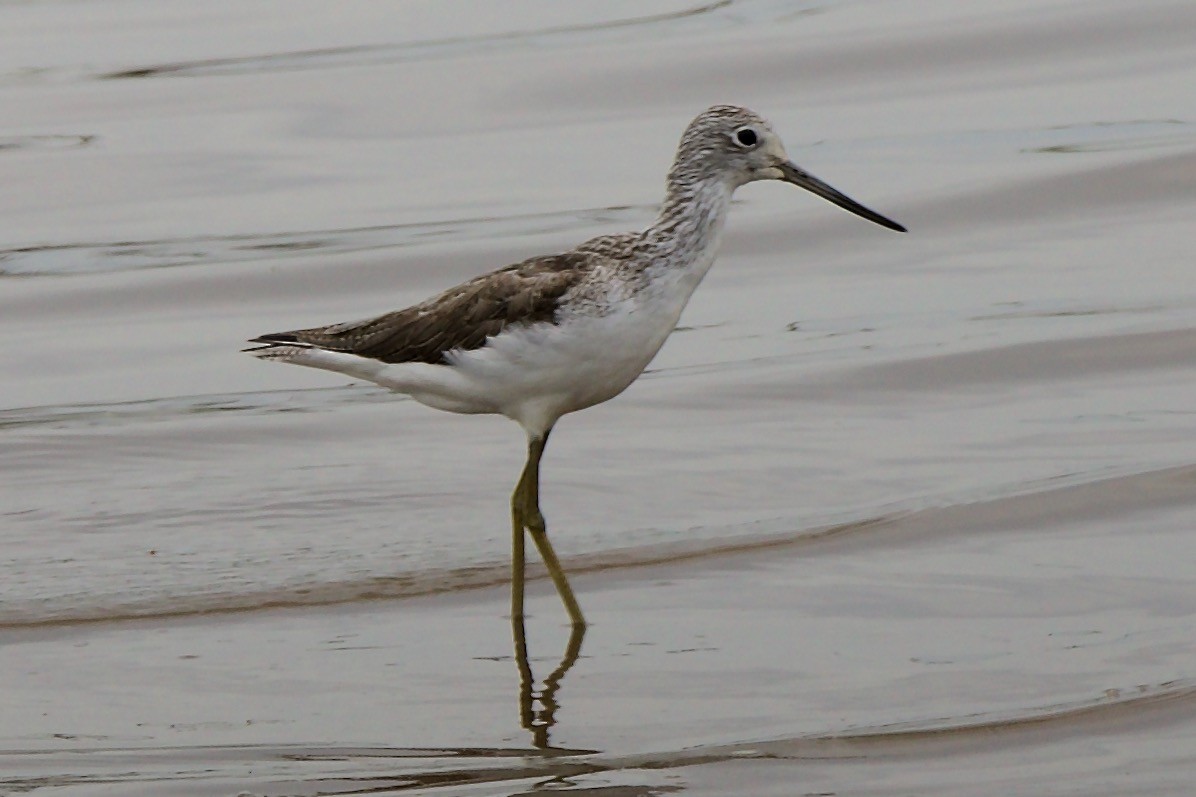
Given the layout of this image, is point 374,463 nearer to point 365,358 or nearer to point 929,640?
point 365,358

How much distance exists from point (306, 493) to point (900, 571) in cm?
260

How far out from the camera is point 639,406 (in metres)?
9.70

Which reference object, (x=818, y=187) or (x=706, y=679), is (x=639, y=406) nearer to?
(x=818, y=187)

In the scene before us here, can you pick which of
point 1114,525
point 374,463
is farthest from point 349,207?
point 1114,525

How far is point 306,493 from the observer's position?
8586 mm

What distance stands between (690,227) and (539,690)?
167 centimetres

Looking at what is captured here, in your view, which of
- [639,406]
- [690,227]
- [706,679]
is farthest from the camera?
[639,406]

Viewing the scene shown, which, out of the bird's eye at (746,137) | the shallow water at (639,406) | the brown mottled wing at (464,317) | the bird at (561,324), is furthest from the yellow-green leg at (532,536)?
the bird's eye at (746,137)

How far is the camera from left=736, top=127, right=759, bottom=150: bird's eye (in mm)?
7238

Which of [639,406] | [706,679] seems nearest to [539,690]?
[706,679]

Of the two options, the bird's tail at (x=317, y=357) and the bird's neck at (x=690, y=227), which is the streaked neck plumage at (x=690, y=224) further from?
the bird's tail at (x=317, y=357)

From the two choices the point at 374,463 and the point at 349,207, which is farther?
the point at 349,207

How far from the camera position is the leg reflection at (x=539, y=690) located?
20.2ft

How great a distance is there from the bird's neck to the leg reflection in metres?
1.27
